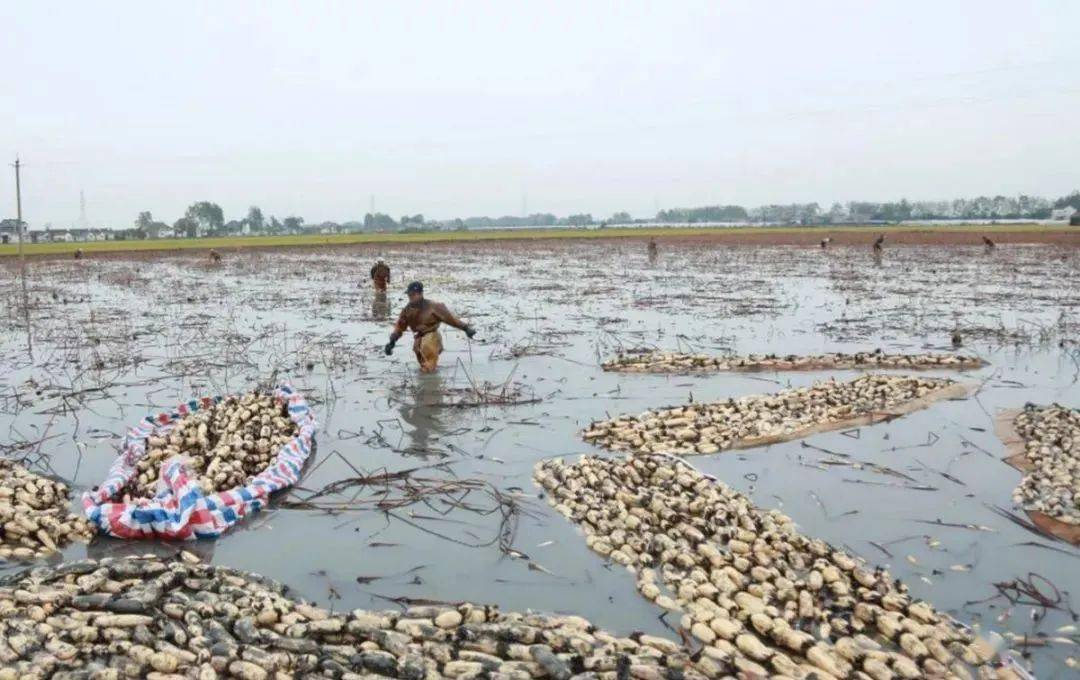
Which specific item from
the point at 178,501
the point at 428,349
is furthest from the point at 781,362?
the point at 178,501

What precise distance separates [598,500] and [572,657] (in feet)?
8.17

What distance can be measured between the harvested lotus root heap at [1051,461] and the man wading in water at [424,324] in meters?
7.20

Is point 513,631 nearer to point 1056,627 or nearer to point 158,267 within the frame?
point 1056,627

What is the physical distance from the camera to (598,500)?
6.61 m

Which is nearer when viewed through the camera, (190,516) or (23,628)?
(23,628)

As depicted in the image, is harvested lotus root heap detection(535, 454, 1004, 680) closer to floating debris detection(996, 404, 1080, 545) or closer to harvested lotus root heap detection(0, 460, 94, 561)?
floating debris detection(996, 404, 1080, 545)

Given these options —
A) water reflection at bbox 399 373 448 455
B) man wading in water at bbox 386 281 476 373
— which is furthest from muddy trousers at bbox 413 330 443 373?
water reflection at bbox 399 373 448 455

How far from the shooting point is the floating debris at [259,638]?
4.00 meters

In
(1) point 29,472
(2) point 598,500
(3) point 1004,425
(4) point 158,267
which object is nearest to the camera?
(2) point 598,500

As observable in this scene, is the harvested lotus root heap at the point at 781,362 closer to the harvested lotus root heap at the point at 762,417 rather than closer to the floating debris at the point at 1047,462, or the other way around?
the harvested lotus root heap at the point at 762,417

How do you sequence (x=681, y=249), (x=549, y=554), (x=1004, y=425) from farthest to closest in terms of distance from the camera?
(x=681, y=249) → (x=1004, y=425) → (x=549, y=554)

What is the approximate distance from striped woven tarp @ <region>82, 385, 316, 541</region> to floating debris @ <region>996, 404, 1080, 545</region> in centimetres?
642

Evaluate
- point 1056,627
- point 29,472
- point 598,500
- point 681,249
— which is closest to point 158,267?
point 681,249

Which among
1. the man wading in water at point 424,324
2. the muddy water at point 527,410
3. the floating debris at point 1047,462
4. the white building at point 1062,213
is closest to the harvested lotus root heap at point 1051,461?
the floating debris at point 1047,462
